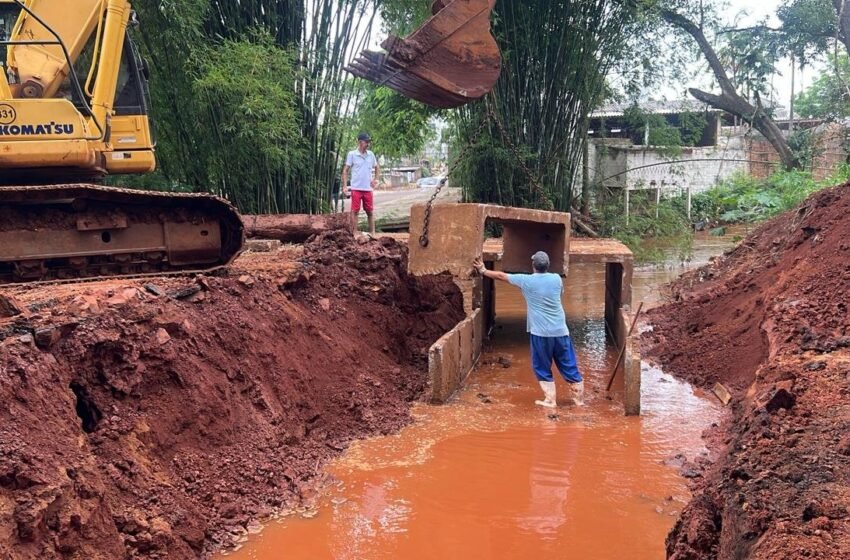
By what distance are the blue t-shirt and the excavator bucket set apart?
1.79 meters

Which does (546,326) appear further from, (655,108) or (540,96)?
(655,108)

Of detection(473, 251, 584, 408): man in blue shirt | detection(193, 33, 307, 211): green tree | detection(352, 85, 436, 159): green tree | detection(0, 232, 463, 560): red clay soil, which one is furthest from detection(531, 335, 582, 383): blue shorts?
detection(352, 85, 436, 159): green tree

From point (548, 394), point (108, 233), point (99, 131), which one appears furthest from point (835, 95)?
point (108, 233)

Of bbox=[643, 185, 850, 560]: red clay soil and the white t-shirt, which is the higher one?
the white t-shirt

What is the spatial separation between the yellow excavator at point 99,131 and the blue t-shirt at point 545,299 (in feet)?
5.89

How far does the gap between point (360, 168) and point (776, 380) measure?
23.8 feet

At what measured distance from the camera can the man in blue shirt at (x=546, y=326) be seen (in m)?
6.64

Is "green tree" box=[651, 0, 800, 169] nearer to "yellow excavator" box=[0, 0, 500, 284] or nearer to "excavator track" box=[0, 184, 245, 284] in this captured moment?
"yellow excavator" box=[0, 0, 500, 284]

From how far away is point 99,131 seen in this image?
641 centimetres

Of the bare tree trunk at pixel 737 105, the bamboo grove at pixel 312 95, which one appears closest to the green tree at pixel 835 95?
the bare tree trunk at pixel 737 105

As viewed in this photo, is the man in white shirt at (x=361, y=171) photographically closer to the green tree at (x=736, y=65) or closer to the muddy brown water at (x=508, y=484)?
the muddy brown water at (x=508, y=484)

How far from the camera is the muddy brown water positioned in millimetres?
4074

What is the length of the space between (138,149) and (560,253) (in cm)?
451

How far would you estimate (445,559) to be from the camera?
3.94 meters
